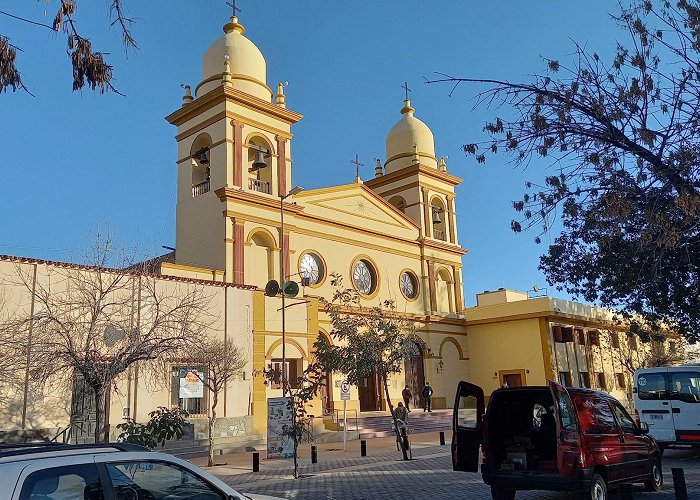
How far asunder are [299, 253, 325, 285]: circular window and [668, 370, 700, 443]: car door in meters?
17.3

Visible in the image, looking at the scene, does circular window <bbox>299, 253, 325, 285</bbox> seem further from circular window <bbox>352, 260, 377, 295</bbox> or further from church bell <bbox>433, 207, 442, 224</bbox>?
church bell <bbox>433, 207, 442, 224</bbox>

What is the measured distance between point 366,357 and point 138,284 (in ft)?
25.2

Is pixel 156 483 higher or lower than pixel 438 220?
lower

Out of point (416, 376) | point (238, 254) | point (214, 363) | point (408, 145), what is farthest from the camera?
point (408, 145)

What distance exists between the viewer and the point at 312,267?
29719 millimetres

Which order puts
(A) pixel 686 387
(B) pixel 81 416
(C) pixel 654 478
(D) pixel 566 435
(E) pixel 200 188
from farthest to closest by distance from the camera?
(E) pixel 200 188 < (B) pixel 81 416 < (A) pixel 686 387 < (C) pixel 654 478 < (D) pixel 566 435

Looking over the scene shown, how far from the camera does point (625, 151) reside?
8312mm

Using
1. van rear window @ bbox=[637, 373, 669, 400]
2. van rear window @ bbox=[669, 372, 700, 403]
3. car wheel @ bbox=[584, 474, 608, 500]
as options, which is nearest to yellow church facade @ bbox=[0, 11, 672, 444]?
A: van rear window @ bbox=[637, 373, 669, 400]

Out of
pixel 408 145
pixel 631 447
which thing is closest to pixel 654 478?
pixel 631 447

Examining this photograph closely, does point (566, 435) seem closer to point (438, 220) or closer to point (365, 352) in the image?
point (365, 352)

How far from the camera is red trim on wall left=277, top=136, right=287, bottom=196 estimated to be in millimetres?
28938

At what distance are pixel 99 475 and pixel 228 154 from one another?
2388 centimetres

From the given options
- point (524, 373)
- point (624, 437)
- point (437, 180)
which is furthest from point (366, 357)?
point (437, 180)

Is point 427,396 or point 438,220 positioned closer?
point 427,396
